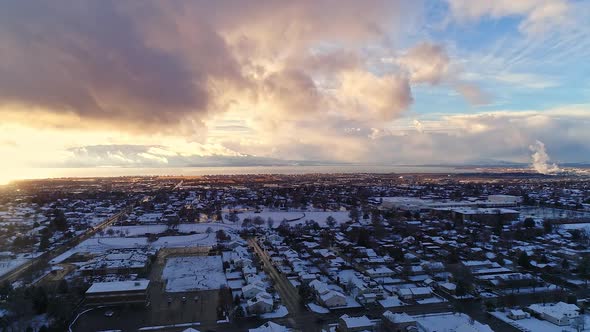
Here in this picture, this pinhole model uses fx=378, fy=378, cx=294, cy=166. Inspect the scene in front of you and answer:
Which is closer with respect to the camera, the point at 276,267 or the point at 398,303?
the point at 398,303

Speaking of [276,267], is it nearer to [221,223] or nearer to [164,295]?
[164,295]

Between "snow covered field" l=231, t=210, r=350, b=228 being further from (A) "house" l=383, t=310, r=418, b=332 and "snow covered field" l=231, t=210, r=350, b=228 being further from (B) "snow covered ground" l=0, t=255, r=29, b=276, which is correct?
(A) "house" l=383, t=310, r=418, b=332

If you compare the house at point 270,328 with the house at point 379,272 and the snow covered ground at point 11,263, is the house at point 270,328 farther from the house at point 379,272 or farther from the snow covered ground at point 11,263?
the snow covered ground at point 11,263

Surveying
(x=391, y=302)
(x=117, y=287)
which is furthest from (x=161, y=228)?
(x=391, y=302)

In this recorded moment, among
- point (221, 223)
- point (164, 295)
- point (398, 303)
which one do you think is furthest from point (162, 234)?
point (398, 303)

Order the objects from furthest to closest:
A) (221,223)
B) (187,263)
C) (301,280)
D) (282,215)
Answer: (282,215) → (221,223) → (187,263) → (301,280)

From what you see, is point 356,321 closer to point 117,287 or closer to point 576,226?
point 117,287
